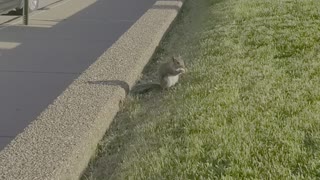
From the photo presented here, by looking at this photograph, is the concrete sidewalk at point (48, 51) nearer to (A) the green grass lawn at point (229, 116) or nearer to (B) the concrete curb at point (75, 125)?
(B) the concrete curb at point (75, 125)

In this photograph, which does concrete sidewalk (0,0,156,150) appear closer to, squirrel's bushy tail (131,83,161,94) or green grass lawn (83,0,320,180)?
squirrel's bushy tail (131,83,161,94)

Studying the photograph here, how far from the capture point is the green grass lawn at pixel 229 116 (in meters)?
3.37

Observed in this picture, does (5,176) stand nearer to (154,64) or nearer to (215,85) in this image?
(215,85)

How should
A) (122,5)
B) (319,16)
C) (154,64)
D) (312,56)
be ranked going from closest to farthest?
(312,56) → (154,64) → (319,16) → (122,5)

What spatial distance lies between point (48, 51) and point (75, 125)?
4.55 metres

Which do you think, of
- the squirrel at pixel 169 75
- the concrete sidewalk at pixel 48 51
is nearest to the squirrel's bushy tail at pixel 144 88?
the squirrel at pixel 169 75

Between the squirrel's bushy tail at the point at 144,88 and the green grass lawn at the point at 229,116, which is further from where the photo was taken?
the squirrel's bushy tail at the point at 144,88

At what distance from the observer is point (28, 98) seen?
240 inches

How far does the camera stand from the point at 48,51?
27.8 feet

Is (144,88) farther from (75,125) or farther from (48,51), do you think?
(48,51)

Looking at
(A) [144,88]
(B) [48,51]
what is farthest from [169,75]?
(B) [48,51]

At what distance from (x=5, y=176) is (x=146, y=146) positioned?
40.6 inches

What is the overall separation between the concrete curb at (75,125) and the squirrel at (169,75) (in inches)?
6.5

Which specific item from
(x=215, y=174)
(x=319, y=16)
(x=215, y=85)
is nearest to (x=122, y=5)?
(x=319, y=16)
